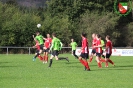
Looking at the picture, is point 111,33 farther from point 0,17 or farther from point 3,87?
point 3,87

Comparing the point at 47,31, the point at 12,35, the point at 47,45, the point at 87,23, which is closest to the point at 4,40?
the point at 12,35

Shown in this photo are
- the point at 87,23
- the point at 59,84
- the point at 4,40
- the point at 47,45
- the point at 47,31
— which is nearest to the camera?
the point at 59,84

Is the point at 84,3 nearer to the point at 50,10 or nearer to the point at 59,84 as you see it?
the point at 50,10

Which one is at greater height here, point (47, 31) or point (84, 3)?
point (84, 3)

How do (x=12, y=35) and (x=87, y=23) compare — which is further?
(x=87, y=23)

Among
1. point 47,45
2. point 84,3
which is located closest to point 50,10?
point 84,3

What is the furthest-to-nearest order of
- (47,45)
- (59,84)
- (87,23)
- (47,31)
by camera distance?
1. (87,23)
2. (47,31)
3. (47,45)
4. (59,84)

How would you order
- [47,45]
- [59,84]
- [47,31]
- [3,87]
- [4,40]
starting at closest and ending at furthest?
[3,87], [59,84], [47,45], [4,40], [47,31]

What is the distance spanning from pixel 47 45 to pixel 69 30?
3884 cm

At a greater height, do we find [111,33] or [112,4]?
[112,4]

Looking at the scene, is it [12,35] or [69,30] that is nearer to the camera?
[12,35]

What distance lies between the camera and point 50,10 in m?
79.7

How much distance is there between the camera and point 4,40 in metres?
63.6

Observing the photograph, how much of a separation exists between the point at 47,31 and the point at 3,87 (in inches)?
2152
